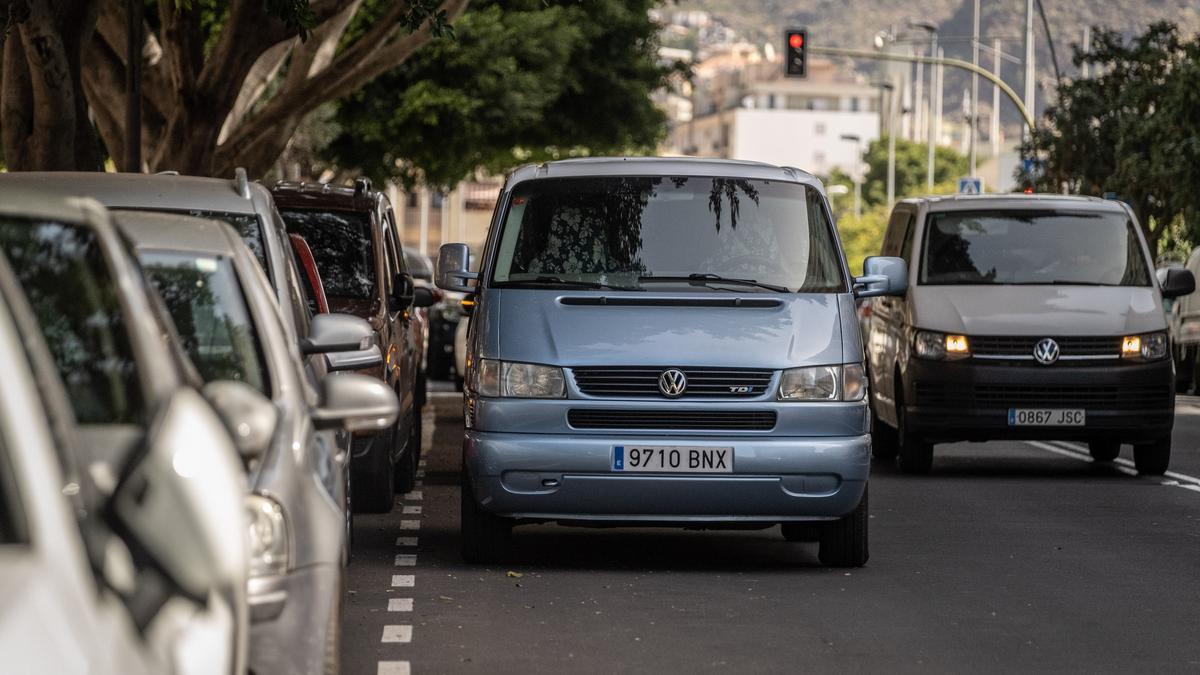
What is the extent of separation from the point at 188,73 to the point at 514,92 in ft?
49.5

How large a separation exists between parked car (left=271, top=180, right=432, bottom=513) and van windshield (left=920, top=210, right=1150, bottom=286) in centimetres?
419

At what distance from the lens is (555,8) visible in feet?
126

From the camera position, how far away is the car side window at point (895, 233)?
18094 mm

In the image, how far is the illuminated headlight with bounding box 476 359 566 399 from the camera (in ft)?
34.8

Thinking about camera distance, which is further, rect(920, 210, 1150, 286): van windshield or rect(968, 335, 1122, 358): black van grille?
rect(920, 210, 1150, 286): van windshield

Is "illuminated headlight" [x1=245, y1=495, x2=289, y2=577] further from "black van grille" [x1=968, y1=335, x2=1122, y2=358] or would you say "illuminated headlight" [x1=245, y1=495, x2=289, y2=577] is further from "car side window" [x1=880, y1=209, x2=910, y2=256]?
"car side window" [x1=880, y1=209, x2=910, y2=256]

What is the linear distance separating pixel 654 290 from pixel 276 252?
2.80 meters

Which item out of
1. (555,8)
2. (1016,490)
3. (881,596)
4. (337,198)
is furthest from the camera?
(555,8)

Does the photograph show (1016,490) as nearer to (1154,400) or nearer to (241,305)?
(1154,400)

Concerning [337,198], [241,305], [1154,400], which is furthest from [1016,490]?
[241,305]

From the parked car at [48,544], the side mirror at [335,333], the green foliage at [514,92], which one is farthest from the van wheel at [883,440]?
the green foliage at [514,92]

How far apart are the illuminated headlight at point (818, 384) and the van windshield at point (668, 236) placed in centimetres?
60

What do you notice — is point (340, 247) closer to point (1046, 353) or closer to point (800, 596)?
point (800, 596)

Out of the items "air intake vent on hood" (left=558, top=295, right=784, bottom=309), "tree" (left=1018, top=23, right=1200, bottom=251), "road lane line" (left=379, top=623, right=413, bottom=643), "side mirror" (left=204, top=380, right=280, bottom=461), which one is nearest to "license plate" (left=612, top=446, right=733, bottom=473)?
"air intake vent on hood" (left=558, top=295, right=784, bottom=309)
